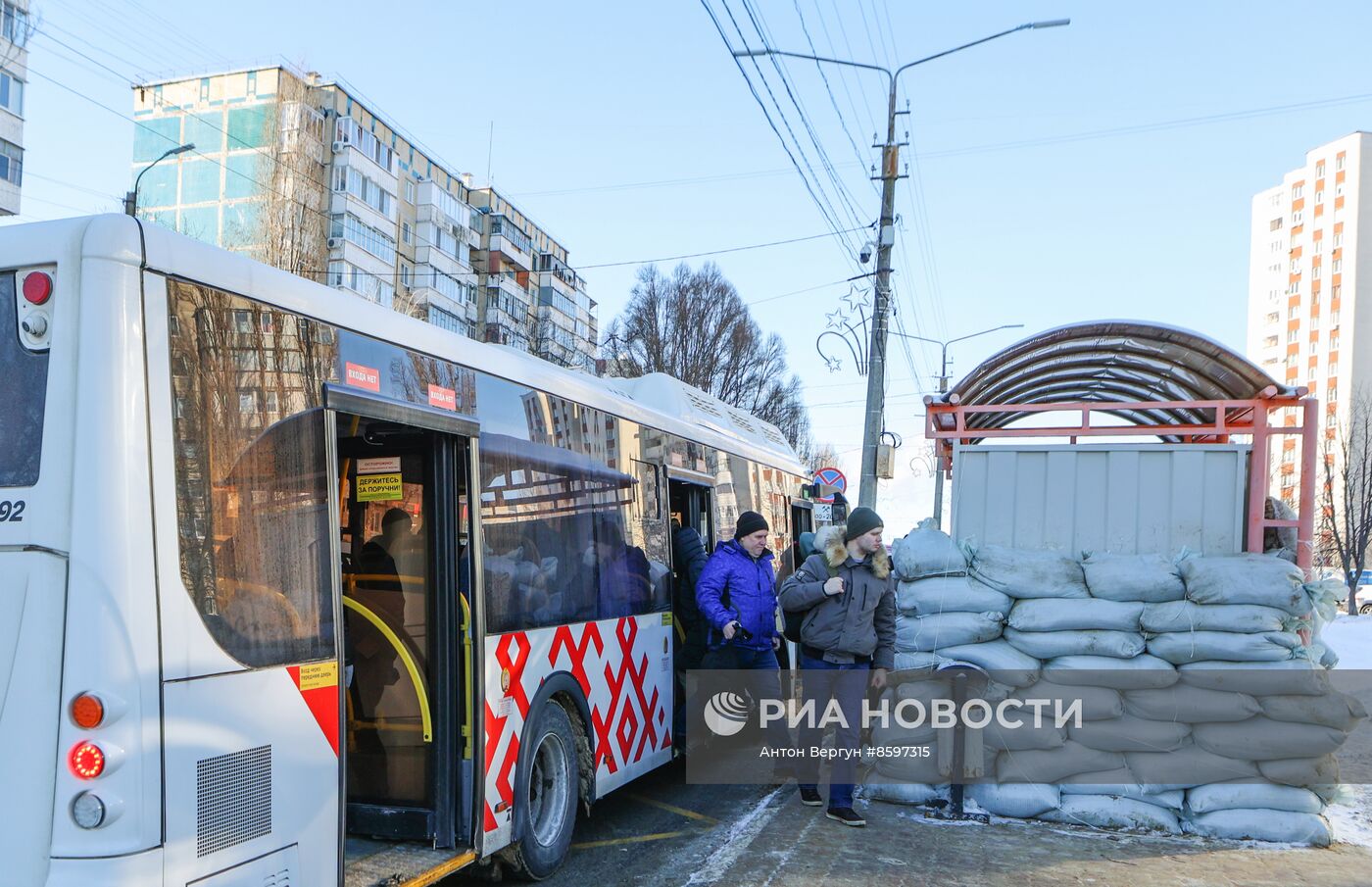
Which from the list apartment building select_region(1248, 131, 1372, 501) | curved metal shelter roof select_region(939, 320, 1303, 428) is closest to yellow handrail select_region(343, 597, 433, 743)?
curved metal shelter roof select_region(939, 320, 1303, 428)

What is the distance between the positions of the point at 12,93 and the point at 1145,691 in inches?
1184

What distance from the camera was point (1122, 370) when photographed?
9.09 m

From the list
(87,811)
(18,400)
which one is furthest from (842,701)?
(18,400)

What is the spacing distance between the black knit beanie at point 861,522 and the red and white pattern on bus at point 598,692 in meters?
1.49

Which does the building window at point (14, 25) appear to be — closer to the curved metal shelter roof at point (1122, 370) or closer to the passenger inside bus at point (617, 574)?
the passenger inside bus at point (617, 574)

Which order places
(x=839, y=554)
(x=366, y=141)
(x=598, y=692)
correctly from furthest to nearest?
(x=366, y=141) < (x=839, y=554) < (x=598, y=692)

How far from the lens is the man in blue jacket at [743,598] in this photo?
24.7ft

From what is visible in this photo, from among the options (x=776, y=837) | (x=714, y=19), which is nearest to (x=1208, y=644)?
(x=776, y=837)

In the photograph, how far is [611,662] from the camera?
6.71 metres

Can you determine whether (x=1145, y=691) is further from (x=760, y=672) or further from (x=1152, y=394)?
(x=1152, y=394)

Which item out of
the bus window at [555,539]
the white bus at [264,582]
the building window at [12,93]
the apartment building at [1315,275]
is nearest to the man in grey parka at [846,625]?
the bus window at [555,539]

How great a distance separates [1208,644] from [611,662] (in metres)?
3.54

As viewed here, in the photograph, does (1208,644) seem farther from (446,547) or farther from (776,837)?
(446,547)

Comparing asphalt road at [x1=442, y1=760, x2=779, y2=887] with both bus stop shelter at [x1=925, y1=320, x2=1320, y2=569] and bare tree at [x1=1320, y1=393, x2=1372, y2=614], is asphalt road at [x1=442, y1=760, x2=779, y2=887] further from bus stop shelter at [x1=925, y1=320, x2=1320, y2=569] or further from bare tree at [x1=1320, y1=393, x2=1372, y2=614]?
bare tree at [x1=1320, y1=393, x2=1372, y2=614]
